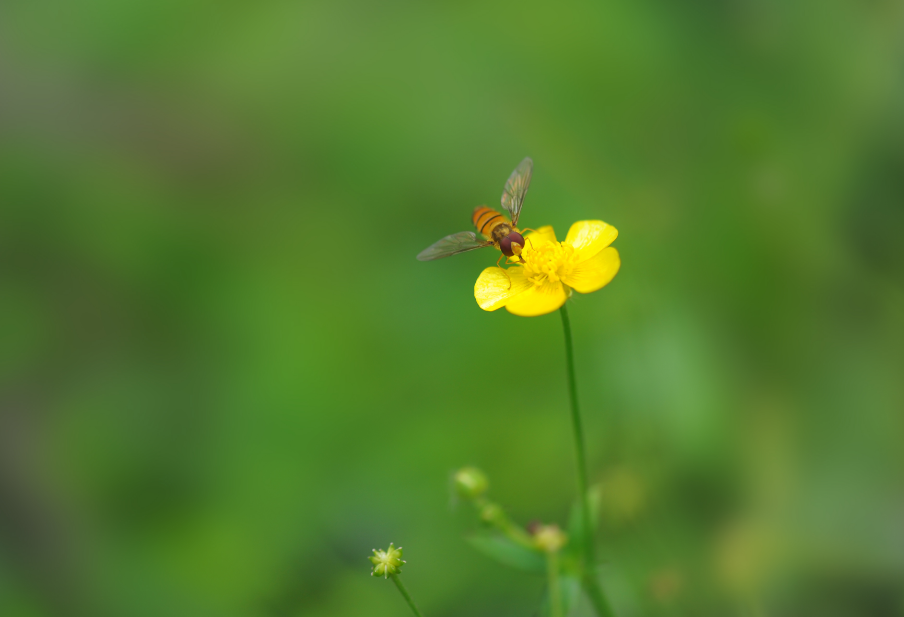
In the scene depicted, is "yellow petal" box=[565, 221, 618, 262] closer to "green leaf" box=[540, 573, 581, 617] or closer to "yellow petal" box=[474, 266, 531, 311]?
"yellow petal" box=[474, 266, 531, 311]

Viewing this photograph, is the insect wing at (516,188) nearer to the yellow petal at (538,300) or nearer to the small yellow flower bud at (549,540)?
the yellow petal at (538,300)

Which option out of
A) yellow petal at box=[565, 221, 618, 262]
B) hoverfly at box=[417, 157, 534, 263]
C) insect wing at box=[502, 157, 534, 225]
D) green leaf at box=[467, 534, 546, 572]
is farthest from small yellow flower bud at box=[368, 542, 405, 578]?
insect wing at box=[502, 157, 534, 225]

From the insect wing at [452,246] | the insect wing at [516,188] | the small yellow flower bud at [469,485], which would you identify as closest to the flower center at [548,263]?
the insect wing at [452,246]

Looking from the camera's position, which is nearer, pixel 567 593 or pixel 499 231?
pixel 567 593

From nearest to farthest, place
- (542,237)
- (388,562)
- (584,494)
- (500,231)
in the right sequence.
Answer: (388,562) < (584,494) < (542,237) < (500,231)

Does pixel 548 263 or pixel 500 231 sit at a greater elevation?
pixel 500 231

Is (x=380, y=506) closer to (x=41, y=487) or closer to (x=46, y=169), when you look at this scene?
(x=41, y=487)

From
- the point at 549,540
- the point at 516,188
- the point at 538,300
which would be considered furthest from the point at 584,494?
the point at 516,188

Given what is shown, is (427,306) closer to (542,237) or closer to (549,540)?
(542,237)
